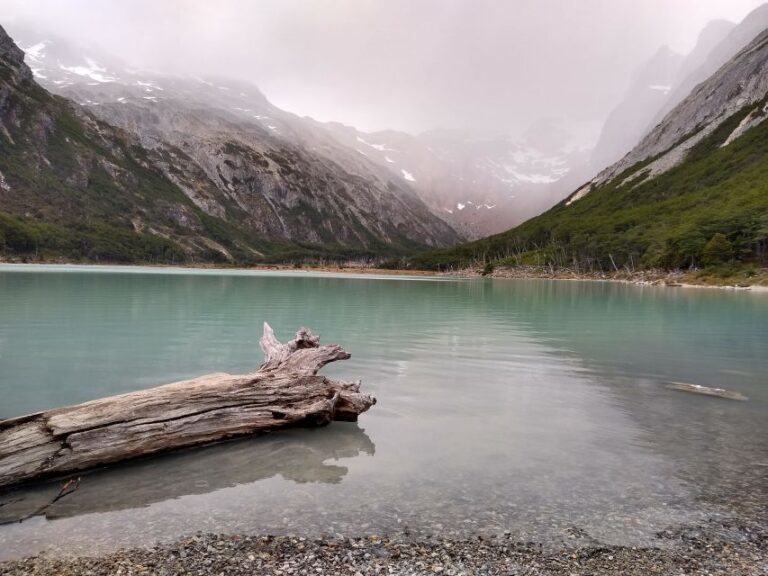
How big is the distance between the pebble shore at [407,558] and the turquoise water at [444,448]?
463mm

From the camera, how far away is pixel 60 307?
53.9 metres

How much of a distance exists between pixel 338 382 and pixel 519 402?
7.42 metres

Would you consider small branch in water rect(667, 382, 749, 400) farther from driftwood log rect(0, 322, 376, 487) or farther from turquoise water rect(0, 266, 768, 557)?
driftwood log rect(0, 322, 376, 487)

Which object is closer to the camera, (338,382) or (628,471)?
(628,471)

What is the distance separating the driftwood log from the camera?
11.9 metres

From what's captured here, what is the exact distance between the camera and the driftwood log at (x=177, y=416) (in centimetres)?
1185

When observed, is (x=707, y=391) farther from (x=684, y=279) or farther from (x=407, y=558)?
(x=684, y=279)

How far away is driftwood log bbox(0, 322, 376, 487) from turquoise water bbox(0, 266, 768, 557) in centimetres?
45

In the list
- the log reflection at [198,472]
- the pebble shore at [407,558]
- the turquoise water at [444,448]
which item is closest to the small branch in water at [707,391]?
the turquoise water at [444,448]

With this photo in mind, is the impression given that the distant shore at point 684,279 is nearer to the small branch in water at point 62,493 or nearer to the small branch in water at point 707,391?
the small branch in water at point 707,391

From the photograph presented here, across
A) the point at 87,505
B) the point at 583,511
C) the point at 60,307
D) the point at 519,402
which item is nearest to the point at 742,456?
the point at 583,511

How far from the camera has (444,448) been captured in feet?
49.6

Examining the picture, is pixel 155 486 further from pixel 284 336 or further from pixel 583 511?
pixel 284 336

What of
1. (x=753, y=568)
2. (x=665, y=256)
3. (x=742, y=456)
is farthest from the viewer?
(x=665, y=256)
